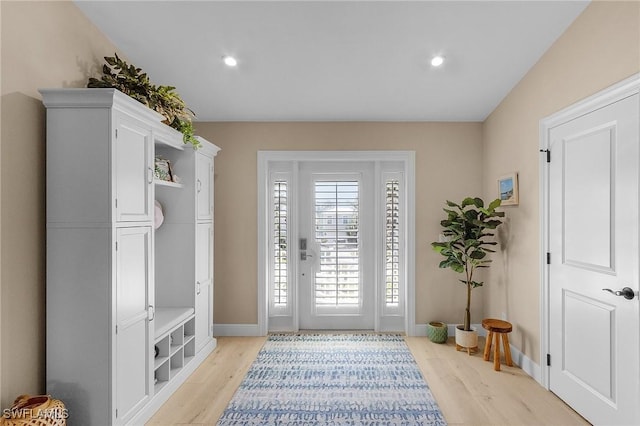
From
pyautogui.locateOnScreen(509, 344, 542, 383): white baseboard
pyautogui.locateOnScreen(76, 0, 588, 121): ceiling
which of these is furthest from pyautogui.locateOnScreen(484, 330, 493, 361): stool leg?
Result: pyautogui.locateOnScreen(76, 0, 588, 121): ceiling

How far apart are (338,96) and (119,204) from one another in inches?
88.1

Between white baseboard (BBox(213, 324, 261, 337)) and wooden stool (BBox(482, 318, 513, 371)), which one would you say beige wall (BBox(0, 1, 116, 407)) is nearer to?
white baseboard (BBox(213, 324, 261, 337))

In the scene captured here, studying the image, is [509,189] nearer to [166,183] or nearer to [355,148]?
[355,148]

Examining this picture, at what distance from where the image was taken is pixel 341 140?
396cm

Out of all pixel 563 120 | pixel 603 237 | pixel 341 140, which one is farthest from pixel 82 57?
pixel 603 237

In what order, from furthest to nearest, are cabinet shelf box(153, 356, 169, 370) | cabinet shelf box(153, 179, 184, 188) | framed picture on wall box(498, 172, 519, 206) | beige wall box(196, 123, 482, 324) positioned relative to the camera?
1. beige wall box(196, 123, 482, 324)
2. framed picture on wall box(498, 172, 519, 206)
3. cabinet shelf box(153, 179, 184, 188)
4. cabinet shelf box(153, 356, 169, 370)

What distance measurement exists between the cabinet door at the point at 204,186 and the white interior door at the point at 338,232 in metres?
1.07

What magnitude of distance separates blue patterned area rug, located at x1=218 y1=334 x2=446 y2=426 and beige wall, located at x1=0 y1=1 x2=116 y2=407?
1.25 meters

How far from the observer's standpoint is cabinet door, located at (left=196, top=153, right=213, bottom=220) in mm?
3227

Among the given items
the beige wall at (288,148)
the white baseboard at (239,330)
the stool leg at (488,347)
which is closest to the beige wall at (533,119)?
the beige wall at (288,148)

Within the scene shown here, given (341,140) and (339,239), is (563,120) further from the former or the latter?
(339,239)

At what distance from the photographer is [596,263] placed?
7.48 feet

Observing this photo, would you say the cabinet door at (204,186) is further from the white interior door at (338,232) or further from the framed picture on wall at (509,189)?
the framed picture on wall at (509,189)

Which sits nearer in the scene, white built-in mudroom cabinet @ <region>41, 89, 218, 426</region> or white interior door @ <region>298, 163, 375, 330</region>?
white built-in mudroom cabinet @ <region>41, 89, 218, 426</region>
